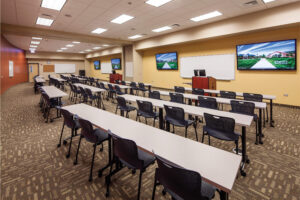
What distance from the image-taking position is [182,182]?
1.16 meters

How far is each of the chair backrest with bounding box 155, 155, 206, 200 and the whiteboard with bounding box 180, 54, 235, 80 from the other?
23.6ft

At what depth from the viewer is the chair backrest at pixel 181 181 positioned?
107 cm

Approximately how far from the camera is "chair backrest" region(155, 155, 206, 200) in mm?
1072

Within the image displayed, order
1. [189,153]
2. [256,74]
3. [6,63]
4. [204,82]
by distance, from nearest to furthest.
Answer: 1. [189,153]
2. [204,82]
3. [256,74]
4. [6,63]

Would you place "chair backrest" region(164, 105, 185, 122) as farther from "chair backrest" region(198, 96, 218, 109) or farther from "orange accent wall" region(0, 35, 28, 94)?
"orange accent wall" region(0, 35, 28, 94)

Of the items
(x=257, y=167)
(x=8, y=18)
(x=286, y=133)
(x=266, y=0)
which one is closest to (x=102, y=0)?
(x=8, y=18)

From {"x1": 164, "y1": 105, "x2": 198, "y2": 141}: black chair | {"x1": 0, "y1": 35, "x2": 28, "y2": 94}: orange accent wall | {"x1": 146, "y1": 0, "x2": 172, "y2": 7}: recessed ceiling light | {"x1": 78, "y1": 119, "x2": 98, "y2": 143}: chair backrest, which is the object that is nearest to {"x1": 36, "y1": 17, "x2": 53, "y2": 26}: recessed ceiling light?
{"x1": 0, "y1": 35, "x2": 28, "y2": 94}: orange accent wall

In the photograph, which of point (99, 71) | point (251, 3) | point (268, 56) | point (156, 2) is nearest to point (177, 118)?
point (156, 2)

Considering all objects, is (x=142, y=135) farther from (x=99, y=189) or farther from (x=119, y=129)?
(x=99, y=189)

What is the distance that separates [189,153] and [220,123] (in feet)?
3.88

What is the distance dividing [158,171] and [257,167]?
5.97ft

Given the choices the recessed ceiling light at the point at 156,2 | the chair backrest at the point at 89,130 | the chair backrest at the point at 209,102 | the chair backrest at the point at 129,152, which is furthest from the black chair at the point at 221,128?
the recessed ceiling light at the point at 156,2

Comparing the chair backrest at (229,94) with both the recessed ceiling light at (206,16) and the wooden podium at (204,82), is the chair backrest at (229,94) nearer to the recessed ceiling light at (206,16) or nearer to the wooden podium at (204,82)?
the wooden podium at (204,82)

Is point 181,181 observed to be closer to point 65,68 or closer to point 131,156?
point 131,156
